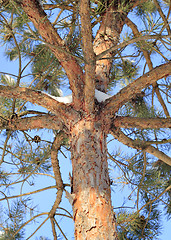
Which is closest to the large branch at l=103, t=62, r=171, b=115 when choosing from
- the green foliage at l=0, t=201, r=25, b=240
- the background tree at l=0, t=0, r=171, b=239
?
the background tree at l=0, t=0, r=171, b=239

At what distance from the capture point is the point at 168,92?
1.70 metres

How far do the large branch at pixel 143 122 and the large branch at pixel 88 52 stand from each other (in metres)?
0.15

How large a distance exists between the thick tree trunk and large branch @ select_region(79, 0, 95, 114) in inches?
3.1

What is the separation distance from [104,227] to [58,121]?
472mm

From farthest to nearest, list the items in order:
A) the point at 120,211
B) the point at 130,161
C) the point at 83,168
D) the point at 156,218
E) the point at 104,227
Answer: the point at 156,218, the point at 130,161, the point at 120,211, the point at 83,168, the point at 104,227

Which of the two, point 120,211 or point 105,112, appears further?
point 120,211

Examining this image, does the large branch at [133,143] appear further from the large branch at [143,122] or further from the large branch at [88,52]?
the large branch at [88,52]

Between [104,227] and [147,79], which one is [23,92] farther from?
[104,227]

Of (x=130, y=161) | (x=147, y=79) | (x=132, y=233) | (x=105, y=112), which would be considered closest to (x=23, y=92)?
(x=105, y=112)

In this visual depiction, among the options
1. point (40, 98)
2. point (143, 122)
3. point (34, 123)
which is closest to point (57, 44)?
point (40, 98)

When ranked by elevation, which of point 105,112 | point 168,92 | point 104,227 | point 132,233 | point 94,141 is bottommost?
point 104,227

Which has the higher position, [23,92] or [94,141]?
[23,92]

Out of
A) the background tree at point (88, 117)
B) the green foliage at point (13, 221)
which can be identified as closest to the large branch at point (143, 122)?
the background tree at point (88, 117)

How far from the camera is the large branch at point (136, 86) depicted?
116 centimetres
